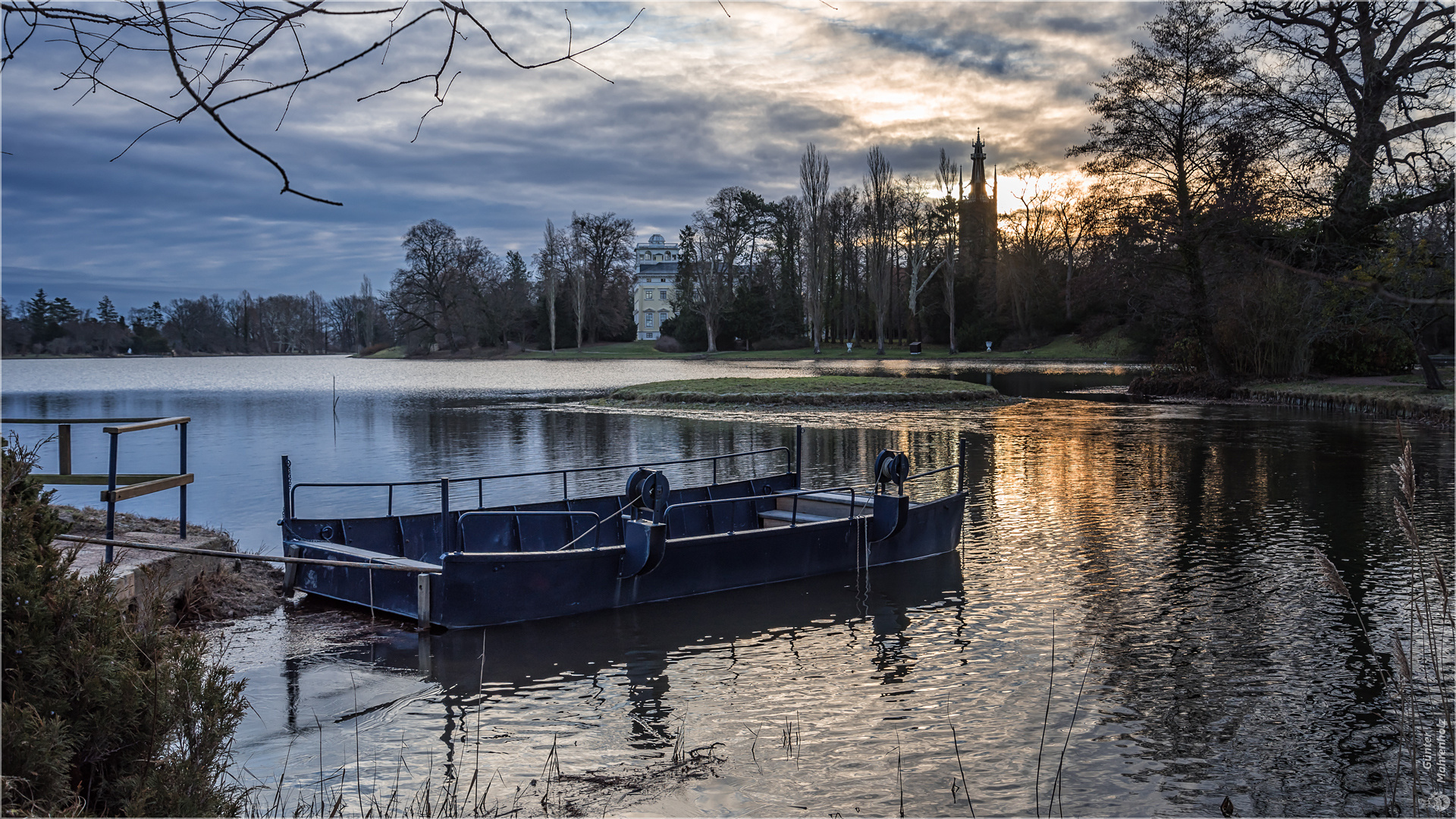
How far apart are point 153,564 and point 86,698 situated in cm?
566

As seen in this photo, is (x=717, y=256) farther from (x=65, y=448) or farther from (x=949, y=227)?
(x=65, y=448)

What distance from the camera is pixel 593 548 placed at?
11.2 metres

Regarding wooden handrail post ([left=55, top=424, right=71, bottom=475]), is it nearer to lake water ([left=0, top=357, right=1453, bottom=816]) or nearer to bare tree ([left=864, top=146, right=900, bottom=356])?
lake water ([left=0, top=357, right=1453, bottom=816])

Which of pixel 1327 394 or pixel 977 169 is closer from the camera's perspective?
pixel 1327 394

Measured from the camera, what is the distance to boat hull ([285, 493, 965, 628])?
918 centimetres

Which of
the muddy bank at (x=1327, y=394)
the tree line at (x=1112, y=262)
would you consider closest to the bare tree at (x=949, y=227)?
the tree line at (x=1112, y=262)

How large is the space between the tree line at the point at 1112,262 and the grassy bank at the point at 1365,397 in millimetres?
1787

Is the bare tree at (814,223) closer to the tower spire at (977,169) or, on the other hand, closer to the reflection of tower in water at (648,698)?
the tower spire at (977,169)

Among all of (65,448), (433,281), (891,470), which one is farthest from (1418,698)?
(433,281)

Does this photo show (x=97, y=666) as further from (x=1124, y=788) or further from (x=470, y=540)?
(x=470, y=540)

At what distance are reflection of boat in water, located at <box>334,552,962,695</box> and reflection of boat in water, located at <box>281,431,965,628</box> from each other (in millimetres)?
202

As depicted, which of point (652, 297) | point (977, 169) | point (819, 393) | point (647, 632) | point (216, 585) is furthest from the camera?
point (652, 297)

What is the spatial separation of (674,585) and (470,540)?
2684mm

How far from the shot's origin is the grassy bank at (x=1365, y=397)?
26.5 m
